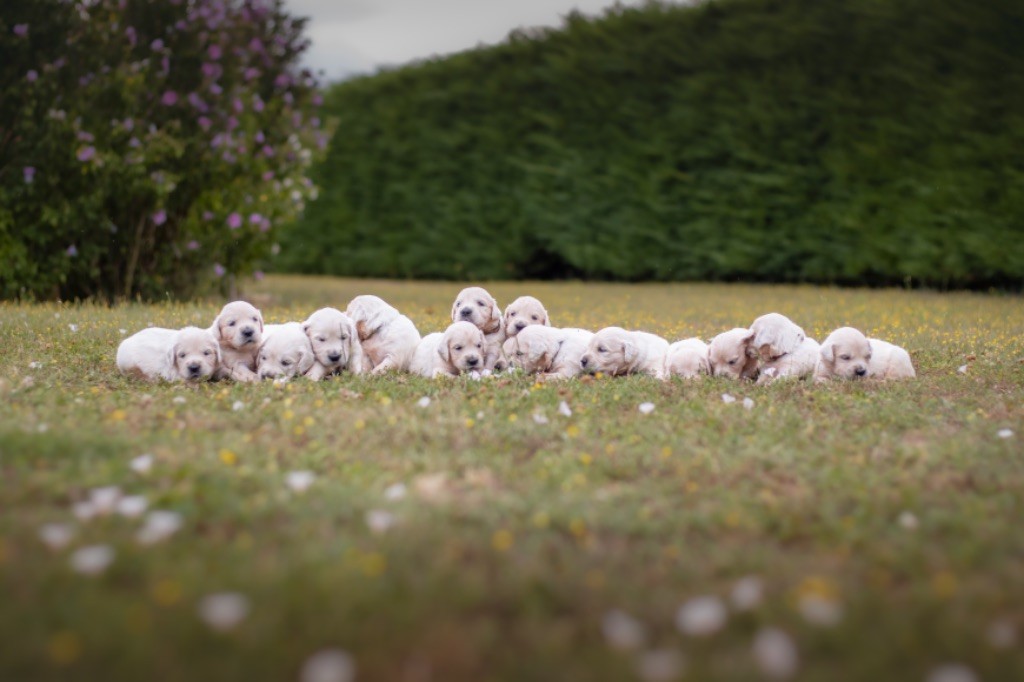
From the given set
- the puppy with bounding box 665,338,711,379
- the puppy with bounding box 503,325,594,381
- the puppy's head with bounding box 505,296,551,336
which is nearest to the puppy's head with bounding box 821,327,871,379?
the puppy with bounding box 665,338,711,379

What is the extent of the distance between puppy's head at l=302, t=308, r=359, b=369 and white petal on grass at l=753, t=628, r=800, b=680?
4.50m

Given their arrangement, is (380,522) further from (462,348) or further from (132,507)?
(462,348)

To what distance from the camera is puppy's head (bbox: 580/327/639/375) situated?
6789mm

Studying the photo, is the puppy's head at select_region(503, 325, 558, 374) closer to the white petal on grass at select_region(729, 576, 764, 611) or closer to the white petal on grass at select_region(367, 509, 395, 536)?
the white petal on grass at select_region(367, 509, 395, 536)

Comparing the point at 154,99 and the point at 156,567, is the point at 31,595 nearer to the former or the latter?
the point at 156,567

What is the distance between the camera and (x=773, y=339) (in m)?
6.67

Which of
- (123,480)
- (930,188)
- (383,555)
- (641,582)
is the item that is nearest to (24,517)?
(123,480)

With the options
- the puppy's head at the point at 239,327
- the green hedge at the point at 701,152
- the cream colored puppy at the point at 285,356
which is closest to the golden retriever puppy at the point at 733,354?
the cream colored puppy at the point at 285,356

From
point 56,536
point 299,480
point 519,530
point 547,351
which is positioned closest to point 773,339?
point 547,351

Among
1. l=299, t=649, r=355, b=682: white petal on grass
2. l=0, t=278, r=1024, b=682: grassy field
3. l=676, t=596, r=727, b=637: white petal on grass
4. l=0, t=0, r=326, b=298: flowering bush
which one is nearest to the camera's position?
l=299, t=649, r=355, b=682: white petal on grass

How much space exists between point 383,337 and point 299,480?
335 cm

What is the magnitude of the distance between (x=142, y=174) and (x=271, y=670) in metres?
10.0

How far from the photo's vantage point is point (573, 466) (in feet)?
14.0

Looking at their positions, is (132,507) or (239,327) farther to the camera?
(239,327)
